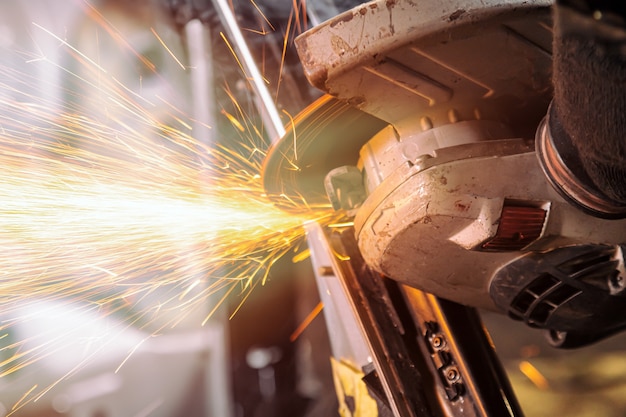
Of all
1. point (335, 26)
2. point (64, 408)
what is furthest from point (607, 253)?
point (64, 408)

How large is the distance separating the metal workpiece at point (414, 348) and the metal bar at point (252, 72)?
87 centimetres

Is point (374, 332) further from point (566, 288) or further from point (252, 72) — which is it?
point (252, 72)

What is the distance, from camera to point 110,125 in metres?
3.87

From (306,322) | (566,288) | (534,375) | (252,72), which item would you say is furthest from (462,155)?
(306,322)

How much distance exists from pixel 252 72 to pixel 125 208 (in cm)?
105

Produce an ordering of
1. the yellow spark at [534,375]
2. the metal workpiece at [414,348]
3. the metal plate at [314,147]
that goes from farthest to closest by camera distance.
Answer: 1. the yellow spark at [534,375]
2. the metal workpiece at [414,348]
3. the metal plate at [314,147]

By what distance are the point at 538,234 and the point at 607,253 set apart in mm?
243

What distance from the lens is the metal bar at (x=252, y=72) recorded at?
2.51m

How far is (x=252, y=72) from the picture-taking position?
277 cm

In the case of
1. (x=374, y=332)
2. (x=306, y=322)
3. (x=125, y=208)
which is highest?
(x=125, y=208)

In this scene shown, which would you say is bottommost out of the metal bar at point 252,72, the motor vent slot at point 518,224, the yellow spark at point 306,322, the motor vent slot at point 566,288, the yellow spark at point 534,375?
the yellow spark at point 534,375

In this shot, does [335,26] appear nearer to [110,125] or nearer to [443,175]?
[443,175]

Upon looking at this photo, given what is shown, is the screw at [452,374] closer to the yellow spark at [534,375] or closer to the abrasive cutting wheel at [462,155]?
the abrasive cutting wheel at [462,155]

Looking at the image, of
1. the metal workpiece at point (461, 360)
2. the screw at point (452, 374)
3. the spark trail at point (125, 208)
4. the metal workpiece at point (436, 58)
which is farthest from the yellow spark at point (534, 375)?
the metal workpiece at point (436, 58)
